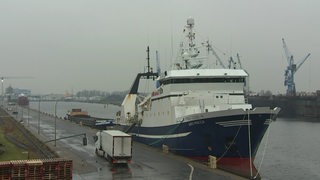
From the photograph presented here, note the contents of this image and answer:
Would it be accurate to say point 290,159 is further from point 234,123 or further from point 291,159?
point 234,123

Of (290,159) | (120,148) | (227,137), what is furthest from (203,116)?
(290,159)

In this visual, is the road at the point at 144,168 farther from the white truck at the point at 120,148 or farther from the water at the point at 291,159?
the water at the point at 291,159

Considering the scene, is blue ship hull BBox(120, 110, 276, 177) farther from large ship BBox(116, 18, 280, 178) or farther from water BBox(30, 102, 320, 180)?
water BBox(30, 102, 320, 180)

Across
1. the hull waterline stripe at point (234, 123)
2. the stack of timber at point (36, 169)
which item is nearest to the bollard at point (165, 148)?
the hull waterline stripe at point (234, 123)

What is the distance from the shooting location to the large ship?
34188mm

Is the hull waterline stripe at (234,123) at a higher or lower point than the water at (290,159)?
higher

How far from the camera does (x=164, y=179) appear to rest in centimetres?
2773

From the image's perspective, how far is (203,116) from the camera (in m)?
35.0

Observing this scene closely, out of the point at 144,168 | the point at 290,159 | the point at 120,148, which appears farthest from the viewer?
the point at 290,159

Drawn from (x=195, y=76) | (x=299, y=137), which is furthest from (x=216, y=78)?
(x=299, y=137)

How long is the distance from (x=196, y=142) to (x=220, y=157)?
2465mm

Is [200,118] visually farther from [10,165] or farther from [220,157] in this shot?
[10,165]

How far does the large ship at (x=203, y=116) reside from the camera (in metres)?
34.2

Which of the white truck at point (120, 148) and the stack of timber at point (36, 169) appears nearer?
the stack of timber at point (36, 169)
